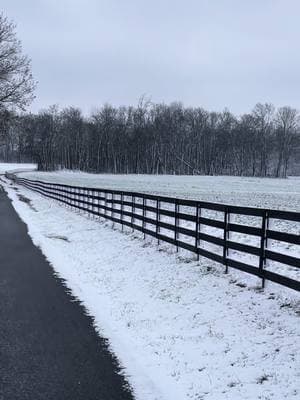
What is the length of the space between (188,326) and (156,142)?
370ft

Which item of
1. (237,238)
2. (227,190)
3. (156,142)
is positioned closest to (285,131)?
(156,142)

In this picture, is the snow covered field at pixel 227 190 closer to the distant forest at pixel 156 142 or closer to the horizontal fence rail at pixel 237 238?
the horizontal fence rail at pixel 237 238

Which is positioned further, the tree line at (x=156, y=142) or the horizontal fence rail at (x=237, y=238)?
the tree line at (x=156, y=142)

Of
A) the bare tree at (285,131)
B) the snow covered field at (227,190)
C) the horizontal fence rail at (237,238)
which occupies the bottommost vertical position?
the snow covered field at (227,190)

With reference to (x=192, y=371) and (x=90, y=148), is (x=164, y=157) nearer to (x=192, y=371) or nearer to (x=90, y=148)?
(x=90, y=148)

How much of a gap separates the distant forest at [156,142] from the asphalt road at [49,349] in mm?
106028

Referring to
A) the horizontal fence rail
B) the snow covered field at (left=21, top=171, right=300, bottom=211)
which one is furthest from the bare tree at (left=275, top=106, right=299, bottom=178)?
the horizontal fence rail

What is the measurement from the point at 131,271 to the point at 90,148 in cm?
11371

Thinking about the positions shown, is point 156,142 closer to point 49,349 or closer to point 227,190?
point 227,190

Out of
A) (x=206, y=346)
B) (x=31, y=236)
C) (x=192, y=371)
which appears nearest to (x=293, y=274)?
(x=206, y=346)

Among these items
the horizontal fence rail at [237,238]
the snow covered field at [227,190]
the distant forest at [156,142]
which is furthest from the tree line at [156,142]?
the horizontal fence rail at [237,238]

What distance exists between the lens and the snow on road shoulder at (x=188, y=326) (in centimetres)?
511

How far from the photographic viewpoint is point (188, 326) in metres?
7.00

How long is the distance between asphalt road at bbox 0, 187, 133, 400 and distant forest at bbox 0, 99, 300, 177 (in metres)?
106
